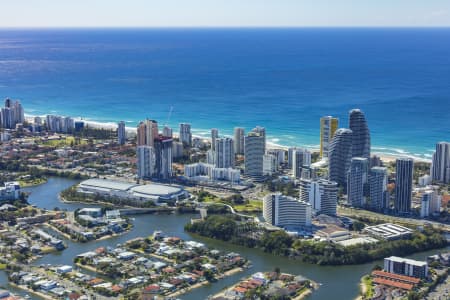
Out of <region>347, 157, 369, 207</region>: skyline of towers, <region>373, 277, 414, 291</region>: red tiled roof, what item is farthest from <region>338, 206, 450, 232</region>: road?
<region>373, 277, 414, 291</region>: red tiled roof

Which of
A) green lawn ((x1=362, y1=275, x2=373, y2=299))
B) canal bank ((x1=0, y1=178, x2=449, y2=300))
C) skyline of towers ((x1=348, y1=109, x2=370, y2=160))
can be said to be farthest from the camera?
skyline of towers ((x1=348, y1=109, x2=370, y2=160))

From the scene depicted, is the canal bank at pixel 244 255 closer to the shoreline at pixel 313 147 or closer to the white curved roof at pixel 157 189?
the white curved roof at pixel 157 189

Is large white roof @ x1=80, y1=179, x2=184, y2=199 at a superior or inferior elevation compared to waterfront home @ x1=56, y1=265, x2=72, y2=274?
superior

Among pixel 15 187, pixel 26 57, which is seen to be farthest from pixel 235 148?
pixel 26 57

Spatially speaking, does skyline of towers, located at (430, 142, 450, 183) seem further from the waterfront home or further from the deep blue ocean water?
the waterfront home

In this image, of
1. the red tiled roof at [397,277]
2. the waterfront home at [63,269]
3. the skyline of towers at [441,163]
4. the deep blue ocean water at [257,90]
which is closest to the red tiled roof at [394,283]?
the red tiled roof at [397,277]

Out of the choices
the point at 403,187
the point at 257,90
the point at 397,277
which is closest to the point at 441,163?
the point at 403,187
